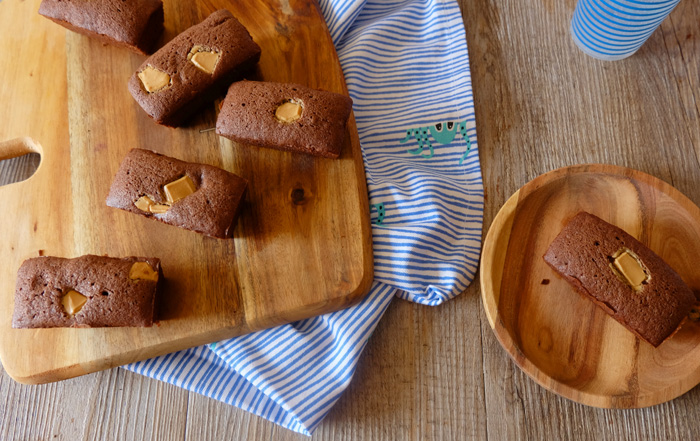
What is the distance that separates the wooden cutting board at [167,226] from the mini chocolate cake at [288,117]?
0.29 feet

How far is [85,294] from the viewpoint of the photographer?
1.33m

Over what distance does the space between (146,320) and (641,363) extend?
1315 millimetres

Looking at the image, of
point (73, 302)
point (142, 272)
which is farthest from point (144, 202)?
point (73, 302)

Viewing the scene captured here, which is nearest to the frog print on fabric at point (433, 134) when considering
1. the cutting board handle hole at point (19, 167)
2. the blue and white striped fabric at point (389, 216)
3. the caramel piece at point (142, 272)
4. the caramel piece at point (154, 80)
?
the blue and white striped fabric at point (389, 216)

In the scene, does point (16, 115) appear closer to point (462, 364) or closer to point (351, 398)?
point (351, 398)

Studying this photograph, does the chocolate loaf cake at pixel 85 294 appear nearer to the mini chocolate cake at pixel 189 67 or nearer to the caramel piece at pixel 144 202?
the caramel piece at pixel 144 202

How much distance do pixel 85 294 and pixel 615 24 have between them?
5.45 feet

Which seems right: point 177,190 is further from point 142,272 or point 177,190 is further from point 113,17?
point 113,17

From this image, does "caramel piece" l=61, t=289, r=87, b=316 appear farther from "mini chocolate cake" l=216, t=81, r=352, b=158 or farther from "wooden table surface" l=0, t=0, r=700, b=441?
"mini chocolate cake" l=216, t=81, r=352, b=158

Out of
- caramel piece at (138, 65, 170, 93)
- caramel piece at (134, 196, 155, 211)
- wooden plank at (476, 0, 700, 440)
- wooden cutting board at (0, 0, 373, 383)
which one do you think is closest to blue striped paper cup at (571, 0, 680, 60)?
wooden plank at (476, 0, 700, 440)

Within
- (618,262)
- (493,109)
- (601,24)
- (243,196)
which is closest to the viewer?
(618,262)

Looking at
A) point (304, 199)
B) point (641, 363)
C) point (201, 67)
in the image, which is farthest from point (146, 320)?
point (641, 363)

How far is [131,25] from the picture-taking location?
4.90 ft

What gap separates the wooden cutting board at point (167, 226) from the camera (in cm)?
142
